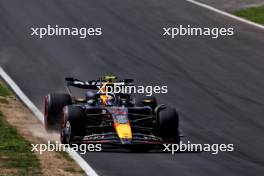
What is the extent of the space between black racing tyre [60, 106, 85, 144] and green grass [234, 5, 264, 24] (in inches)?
695

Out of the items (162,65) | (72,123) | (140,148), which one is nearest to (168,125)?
(140,148)

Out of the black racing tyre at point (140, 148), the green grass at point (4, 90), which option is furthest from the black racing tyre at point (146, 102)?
the green grass at point (4, 90)

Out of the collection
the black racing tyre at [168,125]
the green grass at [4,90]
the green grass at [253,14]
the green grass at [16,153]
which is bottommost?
the green grass at [16,153]

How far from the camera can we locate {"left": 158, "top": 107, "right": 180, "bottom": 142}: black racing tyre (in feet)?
70.1

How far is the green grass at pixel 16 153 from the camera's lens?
17.8 m

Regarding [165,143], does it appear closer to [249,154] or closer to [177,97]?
[249,154]

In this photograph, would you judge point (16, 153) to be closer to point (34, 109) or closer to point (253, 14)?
point (34, 109)

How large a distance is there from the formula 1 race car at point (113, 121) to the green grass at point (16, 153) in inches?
44.6

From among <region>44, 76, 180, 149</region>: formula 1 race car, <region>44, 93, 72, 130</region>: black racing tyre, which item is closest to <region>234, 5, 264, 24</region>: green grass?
<region>44, 76, 180, 149</region>: formula 1 race car

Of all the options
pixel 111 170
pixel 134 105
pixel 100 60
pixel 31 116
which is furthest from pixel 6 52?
pixel 111 170

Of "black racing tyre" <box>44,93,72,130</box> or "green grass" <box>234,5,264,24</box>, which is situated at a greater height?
"green grass" <box>234,5,264,24</box>

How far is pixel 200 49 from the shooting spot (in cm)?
3406

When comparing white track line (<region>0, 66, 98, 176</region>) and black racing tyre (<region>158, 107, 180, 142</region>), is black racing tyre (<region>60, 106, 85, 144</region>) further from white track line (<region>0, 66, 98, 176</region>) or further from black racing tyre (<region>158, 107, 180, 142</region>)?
black racing tyre (<region>158, 107, 180, 142</region>)

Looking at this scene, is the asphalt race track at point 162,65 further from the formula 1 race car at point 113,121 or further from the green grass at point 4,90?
the green grass at point 4,90
